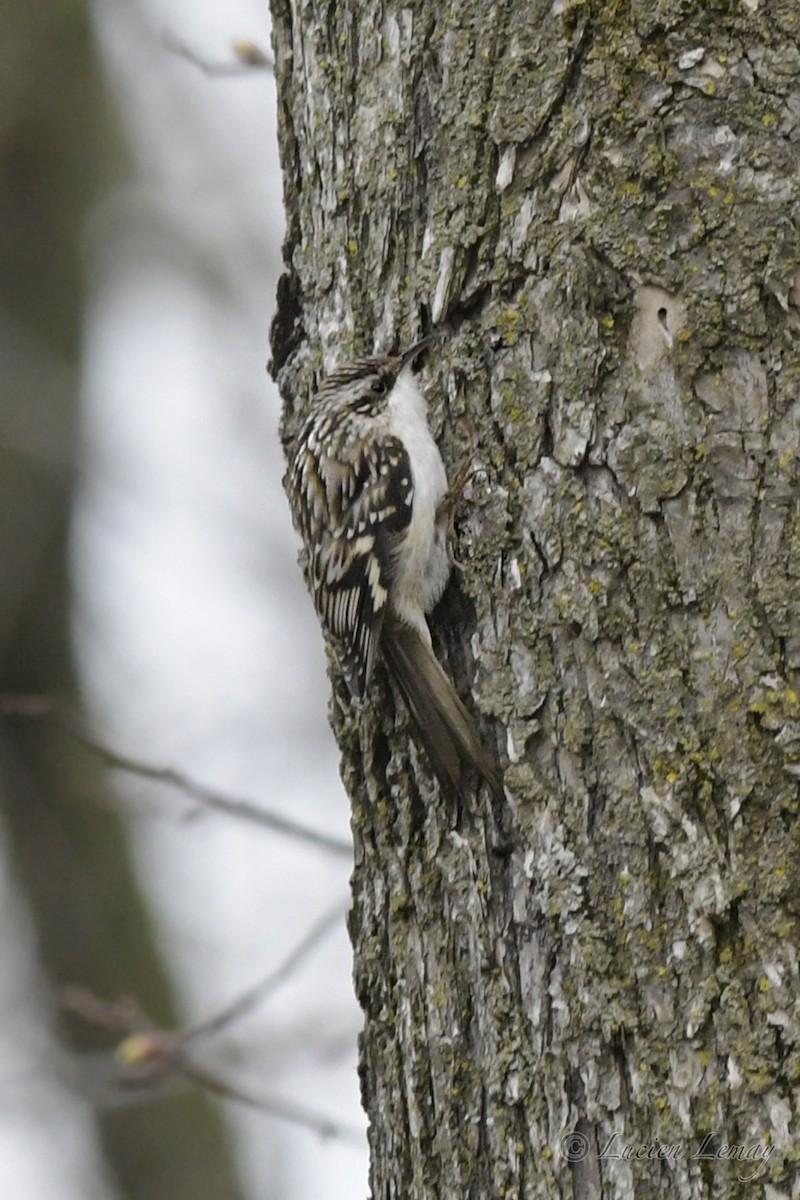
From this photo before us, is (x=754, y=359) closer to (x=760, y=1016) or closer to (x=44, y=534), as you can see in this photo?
(x=760, y=1016)

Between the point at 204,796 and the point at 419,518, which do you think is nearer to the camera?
the point at 419,518

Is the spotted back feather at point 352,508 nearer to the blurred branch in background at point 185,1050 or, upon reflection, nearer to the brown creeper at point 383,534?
the brown creeper at point 383,534

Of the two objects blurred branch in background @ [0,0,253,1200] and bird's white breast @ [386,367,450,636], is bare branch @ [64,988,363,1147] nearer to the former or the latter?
blurred branch in background @ [0,0,253,1200]

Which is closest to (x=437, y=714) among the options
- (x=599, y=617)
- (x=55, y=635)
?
(x=599, y=617)

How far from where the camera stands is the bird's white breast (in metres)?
2.53

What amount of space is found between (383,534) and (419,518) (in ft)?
0.69

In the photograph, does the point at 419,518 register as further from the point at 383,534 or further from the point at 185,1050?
the point at 185,1050

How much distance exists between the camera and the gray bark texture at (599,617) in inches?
76.5

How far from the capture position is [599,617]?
82.6 inches

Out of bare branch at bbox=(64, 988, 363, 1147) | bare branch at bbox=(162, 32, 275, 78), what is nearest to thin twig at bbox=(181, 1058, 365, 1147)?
bare branch at bbox=(64, 988, 363, 1147)

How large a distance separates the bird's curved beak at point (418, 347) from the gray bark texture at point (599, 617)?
0.08 ft

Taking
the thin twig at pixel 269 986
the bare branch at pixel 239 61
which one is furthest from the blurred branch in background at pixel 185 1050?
the bare branch at pixel 239 61

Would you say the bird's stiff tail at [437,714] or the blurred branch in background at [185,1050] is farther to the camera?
the blurred branch in background at [185,1050]

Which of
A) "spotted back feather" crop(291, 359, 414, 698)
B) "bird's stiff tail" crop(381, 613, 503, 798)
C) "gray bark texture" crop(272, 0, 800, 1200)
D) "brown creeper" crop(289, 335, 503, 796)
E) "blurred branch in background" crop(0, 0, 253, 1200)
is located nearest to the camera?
"gray bark texture" crop(272, 0, 800, 1200)
